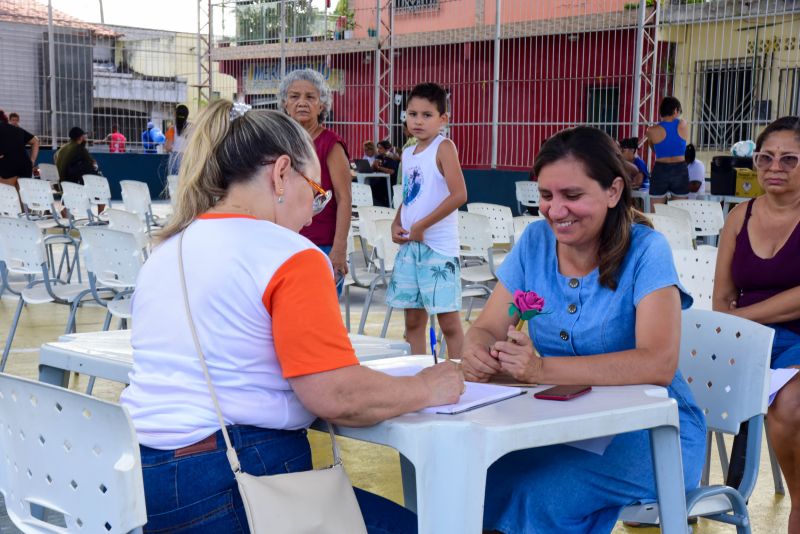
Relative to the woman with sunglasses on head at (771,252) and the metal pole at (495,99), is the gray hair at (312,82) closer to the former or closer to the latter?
the woman with sunglasses on head at (771,252)

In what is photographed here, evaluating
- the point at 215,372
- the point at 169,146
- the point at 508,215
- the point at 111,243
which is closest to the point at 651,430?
the point at 215,372

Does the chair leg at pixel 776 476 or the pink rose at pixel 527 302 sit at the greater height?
the pink rose at pixel 527 302

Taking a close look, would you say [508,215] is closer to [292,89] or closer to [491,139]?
[292,89]

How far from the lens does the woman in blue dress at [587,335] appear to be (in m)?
2.16

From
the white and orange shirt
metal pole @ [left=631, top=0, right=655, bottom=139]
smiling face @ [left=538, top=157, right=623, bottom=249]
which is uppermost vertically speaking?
metal pole @ [left=631, top=0, right=655, bottom=139]

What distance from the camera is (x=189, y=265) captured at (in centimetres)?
182

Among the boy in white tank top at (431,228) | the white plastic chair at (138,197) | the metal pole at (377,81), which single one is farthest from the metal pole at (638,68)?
the boy in white tank top at (431,228)

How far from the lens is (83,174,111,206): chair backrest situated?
10578mm

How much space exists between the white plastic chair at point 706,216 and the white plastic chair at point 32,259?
438cm

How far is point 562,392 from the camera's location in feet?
6.68

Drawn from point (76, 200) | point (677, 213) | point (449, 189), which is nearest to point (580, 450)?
point (449, 189)

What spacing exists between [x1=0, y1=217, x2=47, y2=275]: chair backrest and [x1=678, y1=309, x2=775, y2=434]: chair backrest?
12.7 feet

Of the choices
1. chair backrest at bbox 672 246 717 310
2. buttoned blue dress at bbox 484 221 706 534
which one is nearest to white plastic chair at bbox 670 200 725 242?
chair backrest at bbox 672 246 717 310

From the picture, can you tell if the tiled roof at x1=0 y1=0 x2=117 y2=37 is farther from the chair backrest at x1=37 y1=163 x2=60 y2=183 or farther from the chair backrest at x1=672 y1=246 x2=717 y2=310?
the chair backrest at x1=672 y1=246 x2=717 y2=310
